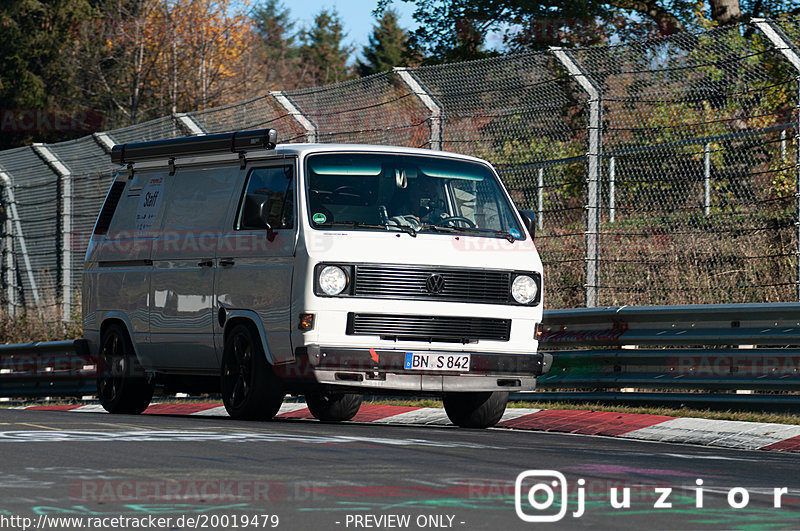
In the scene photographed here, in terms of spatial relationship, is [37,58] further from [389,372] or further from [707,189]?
[389,372]

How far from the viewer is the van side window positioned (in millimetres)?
11492

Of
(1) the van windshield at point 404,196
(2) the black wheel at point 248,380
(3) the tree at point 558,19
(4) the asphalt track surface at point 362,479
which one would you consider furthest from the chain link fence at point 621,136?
(3) the tree at point 558,19

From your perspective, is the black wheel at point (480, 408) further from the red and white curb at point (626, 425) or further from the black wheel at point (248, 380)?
the black wheel at point (248, 380)

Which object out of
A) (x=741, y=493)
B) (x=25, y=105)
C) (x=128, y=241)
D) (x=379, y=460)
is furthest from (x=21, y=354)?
(x=25, y=105)

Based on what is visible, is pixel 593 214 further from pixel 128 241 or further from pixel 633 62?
pixel 128 241

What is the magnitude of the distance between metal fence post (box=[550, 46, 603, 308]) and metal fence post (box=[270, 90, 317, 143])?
341cm

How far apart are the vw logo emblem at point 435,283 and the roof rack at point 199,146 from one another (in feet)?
5.81

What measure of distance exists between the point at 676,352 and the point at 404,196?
2.70m

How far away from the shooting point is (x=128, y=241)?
13.4 metres

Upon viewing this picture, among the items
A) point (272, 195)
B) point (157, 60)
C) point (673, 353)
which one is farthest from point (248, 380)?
point (157, 60)

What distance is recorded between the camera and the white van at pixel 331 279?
11.0m

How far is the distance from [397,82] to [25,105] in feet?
114

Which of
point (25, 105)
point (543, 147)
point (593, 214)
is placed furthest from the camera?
point (25, 105)

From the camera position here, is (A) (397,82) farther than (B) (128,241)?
Yes
